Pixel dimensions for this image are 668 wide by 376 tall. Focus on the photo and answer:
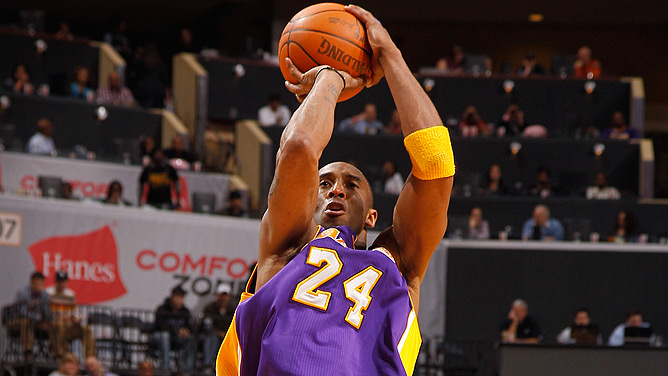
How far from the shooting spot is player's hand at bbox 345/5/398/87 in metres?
3.37

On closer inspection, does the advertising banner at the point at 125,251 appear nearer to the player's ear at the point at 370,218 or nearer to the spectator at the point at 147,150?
the spectator at the point at 147,150

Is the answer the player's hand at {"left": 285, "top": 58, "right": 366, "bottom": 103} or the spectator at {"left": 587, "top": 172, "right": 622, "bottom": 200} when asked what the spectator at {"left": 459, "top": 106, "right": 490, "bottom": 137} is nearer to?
the spectator at {"left": 587, "top": 172, "right": 622, "bottom": 200}

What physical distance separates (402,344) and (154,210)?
9.20m

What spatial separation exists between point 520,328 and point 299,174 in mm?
8597

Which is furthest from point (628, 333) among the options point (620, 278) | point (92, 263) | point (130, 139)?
point (130, 139)

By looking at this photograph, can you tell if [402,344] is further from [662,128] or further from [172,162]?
[662,128]

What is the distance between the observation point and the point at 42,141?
13656mm

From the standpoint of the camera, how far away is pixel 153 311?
10930 mm

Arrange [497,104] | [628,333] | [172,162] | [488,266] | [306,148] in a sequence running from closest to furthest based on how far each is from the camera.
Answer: [306,148] < [628,333] < [488,266] < [172,162] < [497,104]

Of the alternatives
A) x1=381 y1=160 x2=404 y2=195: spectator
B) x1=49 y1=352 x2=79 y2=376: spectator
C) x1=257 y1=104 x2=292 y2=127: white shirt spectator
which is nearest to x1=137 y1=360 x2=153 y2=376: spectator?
x1=49 y1=352 x2=79 y2=376: spectator

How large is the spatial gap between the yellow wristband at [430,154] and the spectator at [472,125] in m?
12.7

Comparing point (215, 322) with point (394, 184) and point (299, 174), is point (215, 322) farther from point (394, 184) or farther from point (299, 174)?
point (299, 174)

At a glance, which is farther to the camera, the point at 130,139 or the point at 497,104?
the point at 497,104

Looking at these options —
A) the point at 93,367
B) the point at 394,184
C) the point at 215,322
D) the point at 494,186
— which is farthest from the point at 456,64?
the point at 93,367
